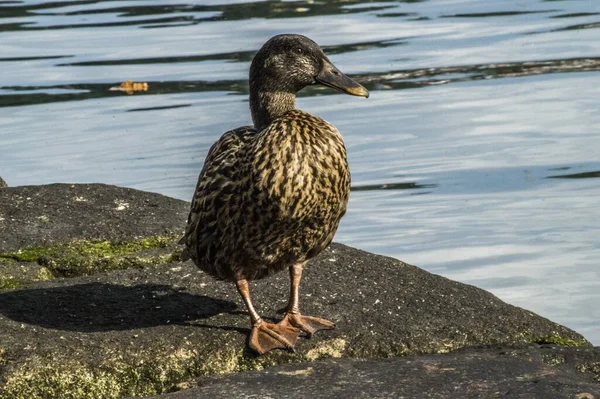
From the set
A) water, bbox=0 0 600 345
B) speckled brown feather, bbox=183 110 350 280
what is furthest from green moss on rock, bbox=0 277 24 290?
water, bbox=0 0 600 345

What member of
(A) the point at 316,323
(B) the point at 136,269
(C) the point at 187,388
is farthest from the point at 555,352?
(B) the point at 136,269

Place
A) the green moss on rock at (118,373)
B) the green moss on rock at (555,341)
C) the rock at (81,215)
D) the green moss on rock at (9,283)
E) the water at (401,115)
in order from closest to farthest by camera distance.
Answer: the green moss on rock at (118,373), the green moss on rock at (555,341), the green moss on rock at (9,283), the rock at (81,215), the water at (401,115)

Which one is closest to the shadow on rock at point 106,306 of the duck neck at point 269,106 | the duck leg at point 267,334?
the duck leg at point 267,334

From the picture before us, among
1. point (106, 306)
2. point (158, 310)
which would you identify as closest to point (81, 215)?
point (106, 306)

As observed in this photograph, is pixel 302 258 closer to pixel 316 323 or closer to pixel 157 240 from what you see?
pixel 316 323

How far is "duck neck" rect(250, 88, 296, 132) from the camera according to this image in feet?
18.6

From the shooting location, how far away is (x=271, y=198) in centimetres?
523

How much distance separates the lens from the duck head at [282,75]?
5.68 meters

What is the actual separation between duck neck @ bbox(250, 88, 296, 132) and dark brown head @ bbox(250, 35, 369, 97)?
2 cm

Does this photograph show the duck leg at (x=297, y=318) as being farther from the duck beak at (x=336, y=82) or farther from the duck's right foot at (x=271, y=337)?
the duck beak at (x=336, y=82)

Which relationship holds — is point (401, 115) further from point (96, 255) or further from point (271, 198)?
point (271, 198)

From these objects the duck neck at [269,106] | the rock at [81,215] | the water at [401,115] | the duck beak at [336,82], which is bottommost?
the water at [401,115]

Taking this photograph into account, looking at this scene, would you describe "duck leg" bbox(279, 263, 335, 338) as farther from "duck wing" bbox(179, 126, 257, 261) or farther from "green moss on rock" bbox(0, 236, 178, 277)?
"green moss on rock" bbox(0, 236, 178, 277)

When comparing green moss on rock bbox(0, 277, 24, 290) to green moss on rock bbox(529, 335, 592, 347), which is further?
green moss on rock bbox(0, 277, 24, 290)
